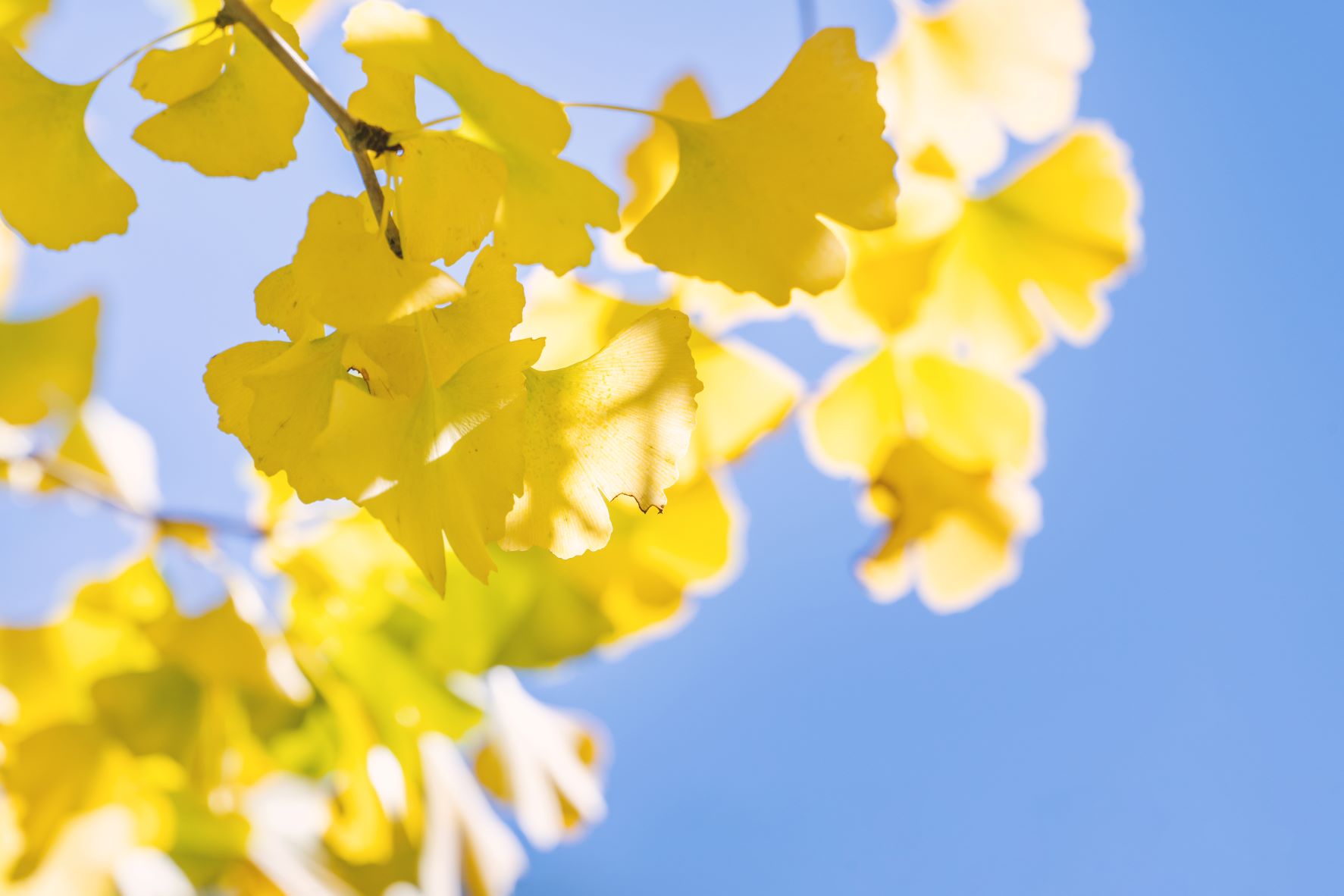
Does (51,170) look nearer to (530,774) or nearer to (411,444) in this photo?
(411,444)

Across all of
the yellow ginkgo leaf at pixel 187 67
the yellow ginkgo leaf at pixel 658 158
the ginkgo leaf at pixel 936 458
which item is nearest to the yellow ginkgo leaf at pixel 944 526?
the ginkgo leaf at pixel 936 458

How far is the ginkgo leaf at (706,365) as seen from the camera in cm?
30

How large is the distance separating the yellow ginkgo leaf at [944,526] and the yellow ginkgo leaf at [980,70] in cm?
9

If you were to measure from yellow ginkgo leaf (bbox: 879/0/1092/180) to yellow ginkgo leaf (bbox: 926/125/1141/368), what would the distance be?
0.01m

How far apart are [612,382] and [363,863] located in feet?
0.92

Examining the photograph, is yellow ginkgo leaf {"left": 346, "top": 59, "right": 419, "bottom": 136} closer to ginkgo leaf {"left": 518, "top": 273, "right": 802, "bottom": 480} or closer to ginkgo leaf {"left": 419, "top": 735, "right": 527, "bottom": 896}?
ginkgo leaf {"left": 518, "top": 273, "right": 802, "bottom": 480}

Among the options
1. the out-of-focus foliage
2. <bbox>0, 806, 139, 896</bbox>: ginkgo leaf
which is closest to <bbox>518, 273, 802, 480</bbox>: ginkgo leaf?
the out-of-focus foliage

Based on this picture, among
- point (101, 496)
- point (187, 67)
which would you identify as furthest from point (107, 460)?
point (187, 67)

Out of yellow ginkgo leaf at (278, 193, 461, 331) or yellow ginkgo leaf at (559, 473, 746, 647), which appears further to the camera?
yellow ginkgo leaf at (559, 473, 746, 647)

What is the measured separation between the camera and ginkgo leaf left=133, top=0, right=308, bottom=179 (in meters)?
0.17

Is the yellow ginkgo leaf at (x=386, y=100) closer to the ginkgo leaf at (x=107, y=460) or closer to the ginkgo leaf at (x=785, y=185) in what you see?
the ginkgo leaf at (x=785, y=185)

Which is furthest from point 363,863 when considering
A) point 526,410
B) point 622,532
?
point 526,410

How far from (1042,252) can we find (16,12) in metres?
0.28

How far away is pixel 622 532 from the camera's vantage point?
12.4 inches
